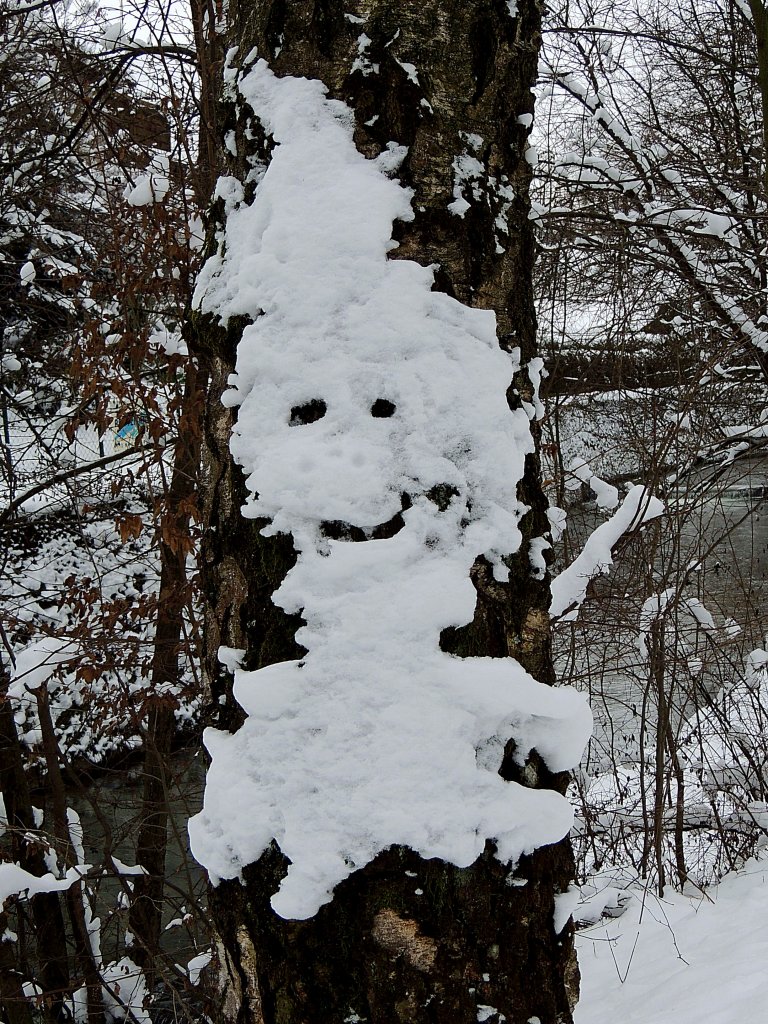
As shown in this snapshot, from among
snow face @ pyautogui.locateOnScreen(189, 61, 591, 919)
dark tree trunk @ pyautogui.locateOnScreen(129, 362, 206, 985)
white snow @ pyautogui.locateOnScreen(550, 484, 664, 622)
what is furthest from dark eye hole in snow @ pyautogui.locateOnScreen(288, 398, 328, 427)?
dark tree trunk @ pyautogui.locateOnScreen(129, 362, 206, 985)

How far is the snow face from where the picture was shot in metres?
0.95

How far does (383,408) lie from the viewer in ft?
3.44

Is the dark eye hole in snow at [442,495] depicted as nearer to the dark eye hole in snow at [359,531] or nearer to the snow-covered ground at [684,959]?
the dark eye hole in snow at [359,531]

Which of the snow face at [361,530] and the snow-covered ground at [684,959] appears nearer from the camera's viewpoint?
the snow face at [361,530]

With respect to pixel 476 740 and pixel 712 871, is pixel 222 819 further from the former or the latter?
pixel 712 871

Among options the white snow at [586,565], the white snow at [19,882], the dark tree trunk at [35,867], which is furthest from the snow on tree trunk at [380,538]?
the dark tree trunk at [35,867]

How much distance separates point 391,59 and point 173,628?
3.25m

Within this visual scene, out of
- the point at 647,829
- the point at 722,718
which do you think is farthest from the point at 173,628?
the point at 722,718

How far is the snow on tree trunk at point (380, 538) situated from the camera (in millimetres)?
950

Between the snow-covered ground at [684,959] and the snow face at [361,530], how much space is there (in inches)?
63.5

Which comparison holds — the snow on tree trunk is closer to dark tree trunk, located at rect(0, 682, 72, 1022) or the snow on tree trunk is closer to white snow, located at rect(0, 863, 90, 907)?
white snow, located at rect(0, 863, 90, 907)

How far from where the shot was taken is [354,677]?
3.17ft

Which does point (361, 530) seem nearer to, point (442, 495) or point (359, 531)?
point (359, 531)

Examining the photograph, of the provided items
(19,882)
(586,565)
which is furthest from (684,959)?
(19,882)
